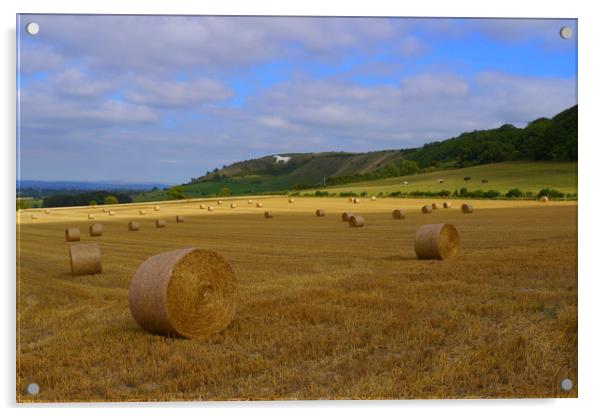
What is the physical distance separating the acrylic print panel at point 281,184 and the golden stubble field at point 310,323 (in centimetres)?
2

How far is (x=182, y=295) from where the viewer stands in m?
5.54

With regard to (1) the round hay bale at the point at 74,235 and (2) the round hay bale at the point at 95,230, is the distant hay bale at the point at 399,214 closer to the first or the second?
(2) the round hay bale at the point at 95,230

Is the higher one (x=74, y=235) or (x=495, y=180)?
(x=495, y=180)

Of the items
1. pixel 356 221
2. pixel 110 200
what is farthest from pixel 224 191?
pixel 356 221

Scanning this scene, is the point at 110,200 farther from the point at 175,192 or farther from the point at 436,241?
the point at 436,241

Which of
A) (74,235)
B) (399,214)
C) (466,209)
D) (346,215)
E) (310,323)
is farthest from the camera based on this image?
(346,215)

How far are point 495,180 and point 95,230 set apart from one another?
16.3 ft

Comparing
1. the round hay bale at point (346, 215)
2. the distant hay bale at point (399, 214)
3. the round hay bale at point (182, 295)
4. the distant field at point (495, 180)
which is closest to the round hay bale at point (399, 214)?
the distant hay bale at point (399, 214)

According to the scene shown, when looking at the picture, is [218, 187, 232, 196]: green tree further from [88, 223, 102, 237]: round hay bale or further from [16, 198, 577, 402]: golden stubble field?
[88, 223, 102, 237]: round hay bale

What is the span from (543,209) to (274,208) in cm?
368

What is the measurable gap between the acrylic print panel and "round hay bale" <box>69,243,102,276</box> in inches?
3.0

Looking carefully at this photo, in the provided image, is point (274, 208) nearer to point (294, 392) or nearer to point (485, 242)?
point (485, 242)

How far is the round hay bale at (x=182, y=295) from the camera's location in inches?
215

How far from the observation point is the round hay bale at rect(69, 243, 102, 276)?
7.92 m
